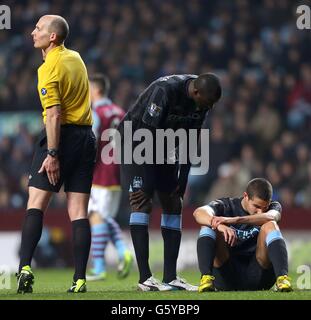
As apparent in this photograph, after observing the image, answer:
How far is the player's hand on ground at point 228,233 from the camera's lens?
7.96 meters

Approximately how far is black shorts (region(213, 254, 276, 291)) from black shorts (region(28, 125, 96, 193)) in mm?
1268

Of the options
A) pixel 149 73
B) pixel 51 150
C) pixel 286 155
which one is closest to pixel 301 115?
pixel 286 155

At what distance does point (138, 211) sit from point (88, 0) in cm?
1109

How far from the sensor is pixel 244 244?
27.3ft

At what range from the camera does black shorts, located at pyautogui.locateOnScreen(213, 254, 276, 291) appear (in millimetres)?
8328

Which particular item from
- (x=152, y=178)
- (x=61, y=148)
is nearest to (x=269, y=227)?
(x=152, y=178)

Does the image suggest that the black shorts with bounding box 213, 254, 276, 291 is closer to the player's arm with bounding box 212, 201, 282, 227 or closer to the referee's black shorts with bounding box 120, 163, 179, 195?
the player's arm with bounding box 212, 201, 282, 227

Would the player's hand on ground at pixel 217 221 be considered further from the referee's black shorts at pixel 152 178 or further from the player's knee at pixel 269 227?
the referee's black shorts at pixel 152 178

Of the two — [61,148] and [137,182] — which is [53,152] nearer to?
[61,148]

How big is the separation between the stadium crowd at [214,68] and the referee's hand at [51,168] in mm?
6847

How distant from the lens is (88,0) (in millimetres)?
19266

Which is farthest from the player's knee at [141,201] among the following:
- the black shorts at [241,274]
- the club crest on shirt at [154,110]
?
the black shorts at [241,274]

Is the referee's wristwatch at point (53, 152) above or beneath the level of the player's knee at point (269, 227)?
above
